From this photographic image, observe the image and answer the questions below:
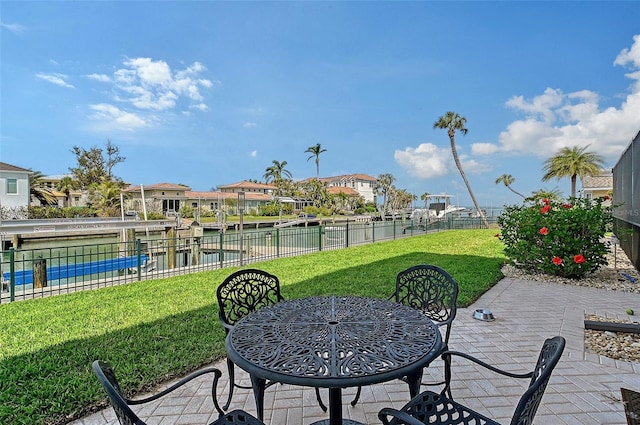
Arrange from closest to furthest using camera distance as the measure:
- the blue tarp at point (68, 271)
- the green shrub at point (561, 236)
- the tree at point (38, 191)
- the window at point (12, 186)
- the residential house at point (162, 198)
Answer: the green shrub at point (561, 236) < the blue tarp at point (68, 271) < the window at point (12, 186) < the tree at point (38, 191) < the residential house at point (162, 198)

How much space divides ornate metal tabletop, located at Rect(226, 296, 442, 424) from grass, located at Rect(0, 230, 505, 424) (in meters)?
1.48

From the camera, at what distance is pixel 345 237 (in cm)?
1251

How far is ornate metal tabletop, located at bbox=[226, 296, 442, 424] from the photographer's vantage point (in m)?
1.38

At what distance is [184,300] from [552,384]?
4779 mm

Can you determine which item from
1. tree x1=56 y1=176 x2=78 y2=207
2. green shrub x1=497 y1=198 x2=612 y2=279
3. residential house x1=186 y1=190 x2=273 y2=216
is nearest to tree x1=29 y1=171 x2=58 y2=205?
tree x1=56 y1=176 x2=78 y2=207

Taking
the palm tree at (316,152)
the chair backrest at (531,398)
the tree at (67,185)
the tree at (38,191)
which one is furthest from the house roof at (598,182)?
the tree at (67,185)

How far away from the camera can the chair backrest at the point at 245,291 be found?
2594mm

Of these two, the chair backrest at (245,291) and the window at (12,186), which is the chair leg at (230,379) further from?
the window at (12,186)

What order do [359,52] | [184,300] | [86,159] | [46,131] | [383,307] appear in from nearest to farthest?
[383,307], [184,300], [359,52], [46,131], [86,159]

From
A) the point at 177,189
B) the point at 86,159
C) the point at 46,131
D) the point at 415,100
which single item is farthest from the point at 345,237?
the point at 86,159

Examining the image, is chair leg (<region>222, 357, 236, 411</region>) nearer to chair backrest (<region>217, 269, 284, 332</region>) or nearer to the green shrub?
chair backrest (<region>217, 269, 284, 332</region>)

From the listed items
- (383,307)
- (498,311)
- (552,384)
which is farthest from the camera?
(498,311)

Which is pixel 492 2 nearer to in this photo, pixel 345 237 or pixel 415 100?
pixel 345 237

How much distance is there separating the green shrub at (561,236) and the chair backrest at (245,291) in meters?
5.79
